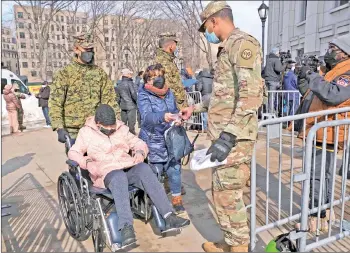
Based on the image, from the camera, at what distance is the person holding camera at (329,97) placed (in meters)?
2.55

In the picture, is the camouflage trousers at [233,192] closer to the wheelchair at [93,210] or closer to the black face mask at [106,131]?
the wheelchair at [93,210]

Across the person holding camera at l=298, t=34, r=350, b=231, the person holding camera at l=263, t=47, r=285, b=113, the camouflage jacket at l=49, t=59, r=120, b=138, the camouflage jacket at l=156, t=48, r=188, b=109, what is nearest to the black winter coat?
the person holding camera at l=263, t=47, r=285, b=113

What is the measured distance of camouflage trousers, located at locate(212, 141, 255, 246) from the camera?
228 cm

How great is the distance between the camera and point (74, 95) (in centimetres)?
340

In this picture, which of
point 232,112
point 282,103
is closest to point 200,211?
point 232,112

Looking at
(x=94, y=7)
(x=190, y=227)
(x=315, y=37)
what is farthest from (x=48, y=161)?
(x=94, y=7)

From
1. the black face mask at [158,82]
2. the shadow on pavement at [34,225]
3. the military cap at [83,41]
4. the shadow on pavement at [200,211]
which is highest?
the military cap at [83,41]

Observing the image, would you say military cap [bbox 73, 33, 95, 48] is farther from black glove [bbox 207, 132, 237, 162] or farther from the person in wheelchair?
black glove [bbox 207, 132, 237, 162]

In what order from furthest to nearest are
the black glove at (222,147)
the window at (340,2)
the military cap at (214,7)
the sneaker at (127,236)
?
the window at (340,2) → the sneaker at (127,236) → the military cap at (214,7) → the black glove at (222,147)

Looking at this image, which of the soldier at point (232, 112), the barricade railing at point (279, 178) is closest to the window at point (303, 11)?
the barricade railing at point (279, 178)

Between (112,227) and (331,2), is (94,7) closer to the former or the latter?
(331,2)

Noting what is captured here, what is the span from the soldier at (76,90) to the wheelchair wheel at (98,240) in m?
1.13

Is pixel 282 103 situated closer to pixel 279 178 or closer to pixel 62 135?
pixel 279 178

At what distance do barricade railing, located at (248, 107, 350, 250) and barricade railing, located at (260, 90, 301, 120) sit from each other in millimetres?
895
